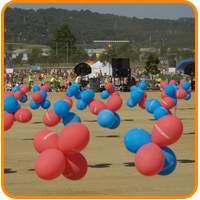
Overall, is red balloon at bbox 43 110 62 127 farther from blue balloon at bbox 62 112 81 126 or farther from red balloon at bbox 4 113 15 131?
red balloon at bbox 4 113 15 131

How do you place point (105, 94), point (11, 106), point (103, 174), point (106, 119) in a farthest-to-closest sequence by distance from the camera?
1. point (105, 94)
2. point (11, 106)
3. point (106, 119)
4. point (103, 174)

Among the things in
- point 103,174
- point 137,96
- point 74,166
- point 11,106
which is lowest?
point 103,174

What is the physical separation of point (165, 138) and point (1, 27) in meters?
2.90

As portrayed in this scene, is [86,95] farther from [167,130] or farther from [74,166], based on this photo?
[167,130]

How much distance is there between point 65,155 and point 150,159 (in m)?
1.24

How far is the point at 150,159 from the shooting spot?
5543 millimetres

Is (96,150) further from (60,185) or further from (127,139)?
(127,139)

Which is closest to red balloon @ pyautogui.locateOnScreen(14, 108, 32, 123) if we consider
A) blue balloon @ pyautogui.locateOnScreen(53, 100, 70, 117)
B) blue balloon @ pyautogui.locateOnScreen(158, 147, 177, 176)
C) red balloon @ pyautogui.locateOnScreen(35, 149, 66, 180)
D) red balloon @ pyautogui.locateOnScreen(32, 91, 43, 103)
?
blue balloon @ pyautogui.locateOnScreen(53, 100, 70, 117)

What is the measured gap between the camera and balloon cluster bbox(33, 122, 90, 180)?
554 cm

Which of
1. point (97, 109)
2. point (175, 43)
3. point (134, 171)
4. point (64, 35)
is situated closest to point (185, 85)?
point (97, 109)

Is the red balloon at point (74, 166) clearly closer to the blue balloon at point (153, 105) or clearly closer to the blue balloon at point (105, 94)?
the blue balloon at point (153, 105)

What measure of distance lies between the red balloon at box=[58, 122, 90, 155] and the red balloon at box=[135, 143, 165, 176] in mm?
824

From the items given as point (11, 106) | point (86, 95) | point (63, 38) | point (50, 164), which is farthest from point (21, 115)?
point (63, 38)

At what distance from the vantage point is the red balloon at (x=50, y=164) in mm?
5535
